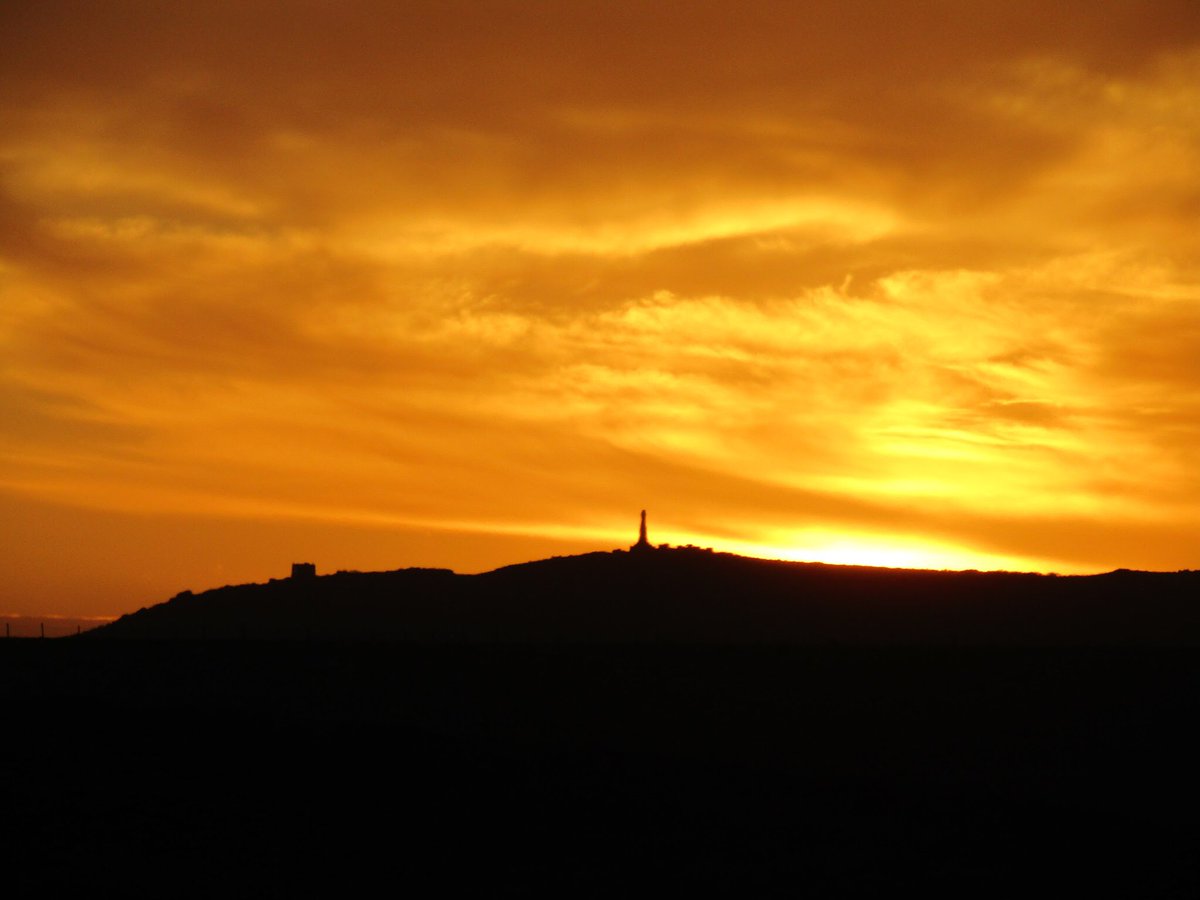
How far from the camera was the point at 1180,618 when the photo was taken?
53.4m

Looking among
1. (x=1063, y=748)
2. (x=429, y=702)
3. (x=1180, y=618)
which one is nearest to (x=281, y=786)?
(x=429, y=702)

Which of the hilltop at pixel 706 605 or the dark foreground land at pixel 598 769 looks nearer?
the dark foreground land at pixel 598 769

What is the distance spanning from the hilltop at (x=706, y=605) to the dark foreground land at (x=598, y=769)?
1515 centimetres

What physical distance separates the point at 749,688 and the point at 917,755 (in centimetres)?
536

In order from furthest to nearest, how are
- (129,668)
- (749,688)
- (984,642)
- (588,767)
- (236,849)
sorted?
(984,642), (129,668), (749,688), (588,767), (236,849)

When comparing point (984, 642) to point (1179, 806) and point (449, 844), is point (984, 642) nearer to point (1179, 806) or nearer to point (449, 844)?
point (1179, 806)

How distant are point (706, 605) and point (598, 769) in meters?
29.0

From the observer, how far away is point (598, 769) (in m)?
28.7

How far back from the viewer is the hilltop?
5334 centimetres

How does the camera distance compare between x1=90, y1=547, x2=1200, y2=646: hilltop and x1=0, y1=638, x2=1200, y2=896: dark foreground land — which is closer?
x1=0, y1=638, x2=1200, y2=896: dark foreground land

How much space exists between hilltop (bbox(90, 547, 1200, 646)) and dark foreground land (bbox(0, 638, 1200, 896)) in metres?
15.2

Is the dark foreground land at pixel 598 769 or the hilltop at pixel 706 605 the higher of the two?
the hilltop at pixel 706 605

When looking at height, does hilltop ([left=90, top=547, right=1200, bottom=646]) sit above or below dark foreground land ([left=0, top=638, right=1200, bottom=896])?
above

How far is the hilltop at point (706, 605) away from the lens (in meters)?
53.3
